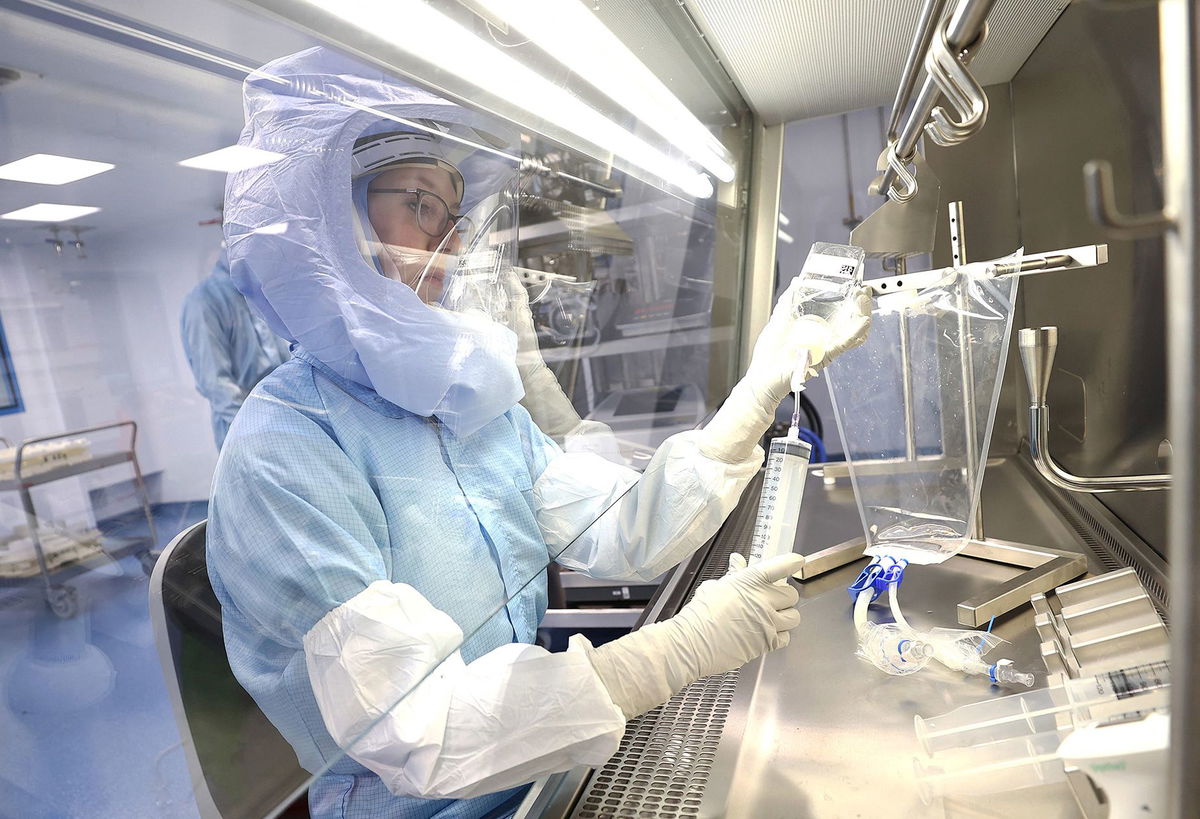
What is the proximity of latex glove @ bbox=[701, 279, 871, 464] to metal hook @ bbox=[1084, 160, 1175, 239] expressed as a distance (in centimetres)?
74

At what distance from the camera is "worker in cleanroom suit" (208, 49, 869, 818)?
75 centimetres

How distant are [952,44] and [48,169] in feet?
2.75

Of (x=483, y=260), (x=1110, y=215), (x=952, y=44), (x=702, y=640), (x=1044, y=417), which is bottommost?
(x=702, y=640)

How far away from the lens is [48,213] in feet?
1.65

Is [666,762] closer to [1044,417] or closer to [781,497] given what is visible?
[781,497]

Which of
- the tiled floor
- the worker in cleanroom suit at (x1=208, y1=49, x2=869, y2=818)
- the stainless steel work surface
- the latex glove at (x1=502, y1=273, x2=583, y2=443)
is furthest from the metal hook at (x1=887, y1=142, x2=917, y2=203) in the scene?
the tiled floor

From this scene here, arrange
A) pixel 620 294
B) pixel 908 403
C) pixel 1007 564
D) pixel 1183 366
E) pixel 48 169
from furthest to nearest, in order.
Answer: pixel 620 294, pixel 1007 564, pixel 908 403, pixel 48 169, pixel 1183 366

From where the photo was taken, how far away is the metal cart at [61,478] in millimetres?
521

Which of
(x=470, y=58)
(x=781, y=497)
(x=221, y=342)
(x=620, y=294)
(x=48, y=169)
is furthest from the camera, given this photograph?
(x=620, y=294)

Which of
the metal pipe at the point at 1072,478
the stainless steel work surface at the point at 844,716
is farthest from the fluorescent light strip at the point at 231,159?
the metal pipe at the point at 1072,478

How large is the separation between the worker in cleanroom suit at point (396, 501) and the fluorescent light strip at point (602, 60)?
0.17 meters

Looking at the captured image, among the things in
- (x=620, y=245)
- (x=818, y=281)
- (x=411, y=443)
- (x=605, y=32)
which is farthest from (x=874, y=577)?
(x=605, y=32)

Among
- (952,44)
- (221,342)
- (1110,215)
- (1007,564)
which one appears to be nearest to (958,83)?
(952,44)

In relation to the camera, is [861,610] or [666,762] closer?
[666,762]
